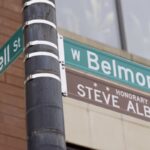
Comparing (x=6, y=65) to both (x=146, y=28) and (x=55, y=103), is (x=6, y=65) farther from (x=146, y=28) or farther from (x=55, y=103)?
(x=146, y=28)

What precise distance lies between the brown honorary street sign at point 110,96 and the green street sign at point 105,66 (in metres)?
0.10

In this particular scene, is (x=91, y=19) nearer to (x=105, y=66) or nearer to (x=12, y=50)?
(x=12, y=50)

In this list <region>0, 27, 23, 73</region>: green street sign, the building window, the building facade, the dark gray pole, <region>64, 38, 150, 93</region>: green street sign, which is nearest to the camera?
the dark gray pole

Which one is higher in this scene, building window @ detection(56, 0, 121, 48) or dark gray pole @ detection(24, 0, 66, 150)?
building window @ detection(56, 0, 121, 48)

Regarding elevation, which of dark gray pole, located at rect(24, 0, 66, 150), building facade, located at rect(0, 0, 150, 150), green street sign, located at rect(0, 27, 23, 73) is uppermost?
building facade, located at rect(0, 0, 150, 150)

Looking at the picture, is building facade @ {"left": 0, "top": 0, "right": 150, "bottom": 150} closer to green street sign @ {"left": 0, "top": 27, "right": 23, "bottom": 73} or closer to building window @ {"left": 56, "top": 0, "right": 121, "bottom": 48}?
building window @ {"left": 56, "top": 0, "right": 121, "bottom": 48}

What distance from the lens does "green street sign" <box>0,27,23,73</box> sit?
559cm

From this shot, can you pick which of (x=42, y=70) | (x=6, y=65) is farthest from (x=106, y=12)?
(x=42, y=70)

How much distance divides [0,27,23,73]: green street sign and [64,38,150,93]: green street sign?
46 cm

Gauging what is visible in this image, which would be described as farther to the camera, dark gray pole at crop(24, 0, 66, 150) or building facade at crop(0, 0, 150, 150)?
building facade at crop(0, 0, 150, 150)

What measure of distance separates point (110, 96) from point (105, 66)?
281mm

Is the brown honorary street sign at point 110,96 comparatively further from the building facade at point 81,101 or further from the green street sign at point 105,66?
the building facade at point 81,101

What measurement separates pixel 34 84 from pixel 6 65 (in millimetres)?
1132

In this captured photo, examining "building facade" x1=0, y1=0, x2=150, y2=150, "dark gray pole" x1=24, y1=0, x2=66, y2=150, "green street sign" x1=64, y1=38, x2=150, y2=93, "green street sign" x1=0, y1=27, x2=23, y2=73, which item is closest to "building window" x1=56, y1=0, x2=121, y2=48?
"building facade" x1=0, y1=0, x2=150, y2=150
